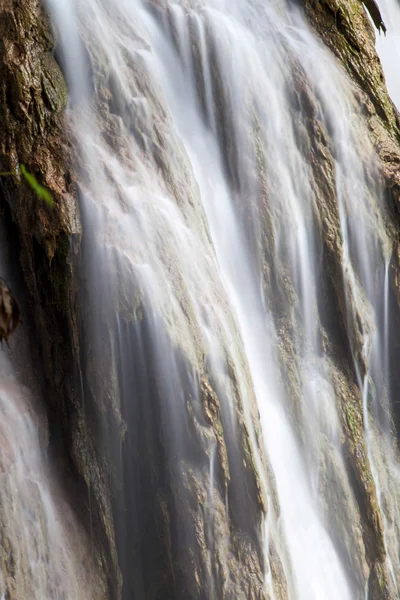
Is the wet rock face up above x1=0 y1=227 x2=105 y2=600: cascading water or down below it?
above

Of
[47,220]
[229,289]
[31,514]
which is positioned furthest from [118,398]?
[229,289]

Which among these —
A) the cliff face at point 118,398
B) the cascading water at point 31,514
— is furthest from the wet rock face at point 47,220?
the cascading water at point 31,514

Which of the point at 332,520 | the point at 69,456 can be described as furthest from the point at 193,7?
the point at 332,520

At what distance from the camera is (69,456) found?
564 cm

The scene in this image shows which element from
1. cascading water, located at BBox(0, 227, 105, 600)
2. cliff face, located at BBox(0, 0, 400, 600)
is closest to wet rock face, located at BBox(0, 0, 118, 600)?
cliff face, located at BBox(0, 0, 400, 600)

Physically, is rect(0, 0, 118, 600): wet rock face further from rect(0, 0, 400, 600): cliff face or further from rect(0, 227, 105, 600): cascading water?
rect(0, 227, 105, 600): cascading water

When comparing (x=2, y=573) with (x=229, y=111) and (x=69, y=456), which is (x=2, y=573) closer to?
(x=69, y=456)

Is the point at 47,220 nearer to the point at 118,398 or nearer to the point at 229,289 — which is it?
the point at 118,398

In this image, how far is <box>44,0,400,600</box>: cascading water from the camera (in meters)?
5.36

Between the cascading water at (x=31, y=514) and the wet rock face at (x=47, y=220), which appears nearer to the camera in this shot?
the cascading water at (x=31, y=514)

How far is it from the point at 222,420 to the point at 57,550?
1.45 metres

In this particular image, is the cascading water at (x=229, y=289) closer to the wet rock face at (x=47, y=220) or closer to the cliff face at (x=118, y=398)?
the cliff face at (x=118, y=398)

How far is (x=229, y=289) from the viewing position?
21.4 ft

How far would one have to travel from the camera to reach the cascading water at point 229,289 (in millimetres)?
5363
